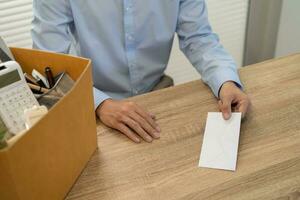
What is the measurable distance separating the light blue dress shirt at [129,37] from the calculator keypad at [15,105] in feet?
1.44

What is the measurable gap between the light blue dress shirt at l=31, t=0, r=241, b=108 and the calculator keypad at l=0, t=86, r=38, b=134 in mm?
440

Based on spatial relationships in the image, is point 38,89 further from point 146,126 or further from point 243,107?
point 243,107

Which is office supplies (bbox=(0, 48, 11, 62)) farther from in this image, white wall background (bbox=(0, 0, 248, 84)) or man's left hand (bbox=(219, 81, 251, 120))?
white wall background (bbox=(0, 0, 248, 84))

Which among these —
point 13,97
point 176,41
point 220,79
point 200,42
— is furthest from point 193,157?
point 176,41

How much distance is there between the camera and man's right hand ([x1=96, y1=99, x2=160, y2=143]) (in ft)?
3.00

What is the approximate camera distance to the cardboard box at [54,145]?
23.2 inches

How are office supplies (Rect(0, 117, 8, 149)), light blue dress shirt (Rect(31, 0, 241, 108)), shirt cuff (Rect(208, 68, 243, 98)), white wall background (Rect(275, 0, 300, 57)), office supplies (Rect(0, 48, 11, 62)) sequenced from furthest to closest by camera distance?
A: white wall background (Rect(275, 0, 300, 57)) → light blue dress shirt (Rect(31, 0, 241, 108)) → shirt cuff (Rect(208, 68, 243, 98)) → office supplies (Rect(0, 48, 11, 62)) → office supplies (Rect(0, 117, 8, 149))

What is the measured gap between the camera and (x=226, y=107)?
95 centimetres

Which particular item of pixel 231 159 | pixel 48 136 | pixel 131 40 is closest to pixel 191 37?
pixel 131 40

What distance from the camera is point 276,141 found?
876 mm

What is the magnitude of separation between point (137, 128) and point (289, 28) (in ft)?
4.85

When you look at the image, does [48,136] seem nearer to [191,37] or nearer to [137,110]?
[137,110]

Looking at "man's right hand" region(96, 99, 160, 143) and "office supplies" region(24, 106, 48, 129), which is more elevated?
"office supplies" region(24, 106, 48, 129)

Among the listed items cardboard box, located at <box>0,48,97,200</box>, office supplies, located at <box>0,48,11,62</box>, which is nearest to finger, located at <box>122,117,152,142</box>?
cardboard box, located at <box>0,48,97,200</box>
